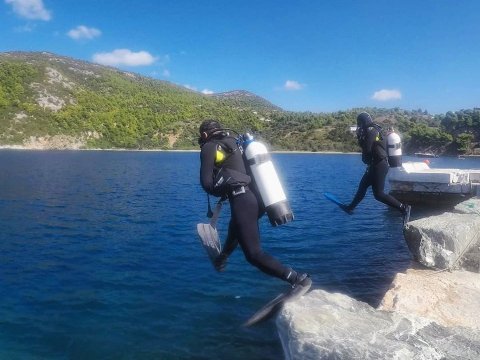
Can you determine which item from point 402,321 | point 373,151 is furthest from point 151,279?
point 402,321

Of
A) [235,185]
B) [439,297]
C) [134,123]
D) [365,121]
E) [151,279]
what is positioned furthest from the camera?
[134,123]

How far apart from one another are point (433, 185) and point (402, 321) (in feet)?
56.0

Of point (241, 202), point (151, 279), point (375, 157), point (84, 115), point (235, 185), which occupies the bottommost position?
point (151, 279)

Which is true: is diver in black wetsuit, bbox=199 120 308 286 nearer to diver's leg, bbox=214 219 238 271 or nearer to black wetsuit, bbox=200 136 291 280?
black wetsuit, bbox=200 136 291 280

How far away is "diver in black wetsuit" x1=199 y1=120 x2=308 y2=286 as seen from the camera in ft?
18.0

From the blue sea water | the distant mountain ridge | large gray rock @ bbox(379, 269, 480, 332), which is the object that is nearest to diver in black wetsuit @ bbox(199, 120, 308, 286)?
large gray rock @ bbox(379, 269, 480, 332)

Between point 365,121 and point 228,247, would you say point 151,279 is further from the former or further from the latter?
point 365,121

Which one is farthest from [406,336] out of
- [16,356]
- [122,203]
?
[122,203]

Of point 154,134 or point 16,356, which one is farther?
point 154,134

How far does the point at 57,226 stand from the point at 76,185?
17.9 metres

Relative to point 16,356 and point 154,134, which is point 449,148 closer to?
point 154,134

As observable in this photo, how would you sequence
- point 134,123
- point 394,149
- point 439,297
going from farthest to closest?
point 134,123 < point 394,149 < point 439,297

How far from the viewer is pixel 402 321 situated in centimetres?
498

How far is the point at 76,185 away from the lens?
34.3 meters
